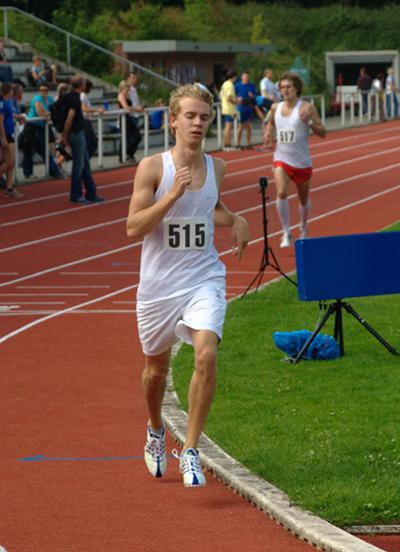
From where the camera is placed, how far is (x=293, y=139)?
1859 centimetres

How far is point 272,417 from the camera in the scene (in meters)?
9.73

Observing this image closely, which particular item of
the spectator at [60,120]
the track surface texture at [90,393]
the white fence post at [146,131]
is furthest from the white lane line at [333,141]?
the track surface texture at [90,393]

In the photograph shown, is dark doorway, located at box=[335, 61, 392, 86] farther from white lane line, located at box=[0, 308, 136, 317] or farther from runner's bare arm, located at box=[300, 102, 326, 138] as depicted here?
white lane line, located at box=[0, 308, 136, 317]

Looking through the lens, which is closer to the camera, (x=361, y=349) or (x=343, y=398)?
(x=343, y=398)

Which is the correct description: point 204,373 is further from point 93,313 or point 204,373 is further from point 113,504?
point 93,313

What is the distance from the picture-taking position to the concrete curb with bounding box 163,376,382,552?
22.2 ft

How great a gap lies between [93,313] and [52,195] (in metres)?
12.8

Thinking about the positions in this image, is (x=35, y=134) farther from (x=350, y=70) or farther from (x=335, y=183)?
(x=350, y=70)

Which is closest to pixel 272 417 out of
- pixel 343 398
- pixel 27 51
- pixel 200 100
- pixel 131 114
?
pixel 343 398

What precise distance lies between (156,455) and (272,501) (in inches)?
43.6

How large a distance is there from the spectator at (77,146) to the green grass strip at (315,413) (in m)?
11.9

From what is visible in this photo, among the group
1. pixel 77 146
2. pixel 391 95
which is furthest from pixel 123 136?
pixel 391 95

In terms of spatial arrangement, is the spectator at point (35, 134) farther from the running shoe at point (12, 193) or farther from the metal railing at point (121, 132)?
the running shoe at point (12, 193)

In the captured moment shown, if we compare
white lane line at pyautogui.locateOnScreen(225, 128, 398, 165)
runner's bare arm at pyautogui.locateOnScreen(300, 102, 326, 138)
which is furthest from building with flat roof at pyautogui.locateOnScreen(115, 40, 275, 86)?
runner's bare arm at pyautogui.locateOnScreen(300, 102, 326, 138)
